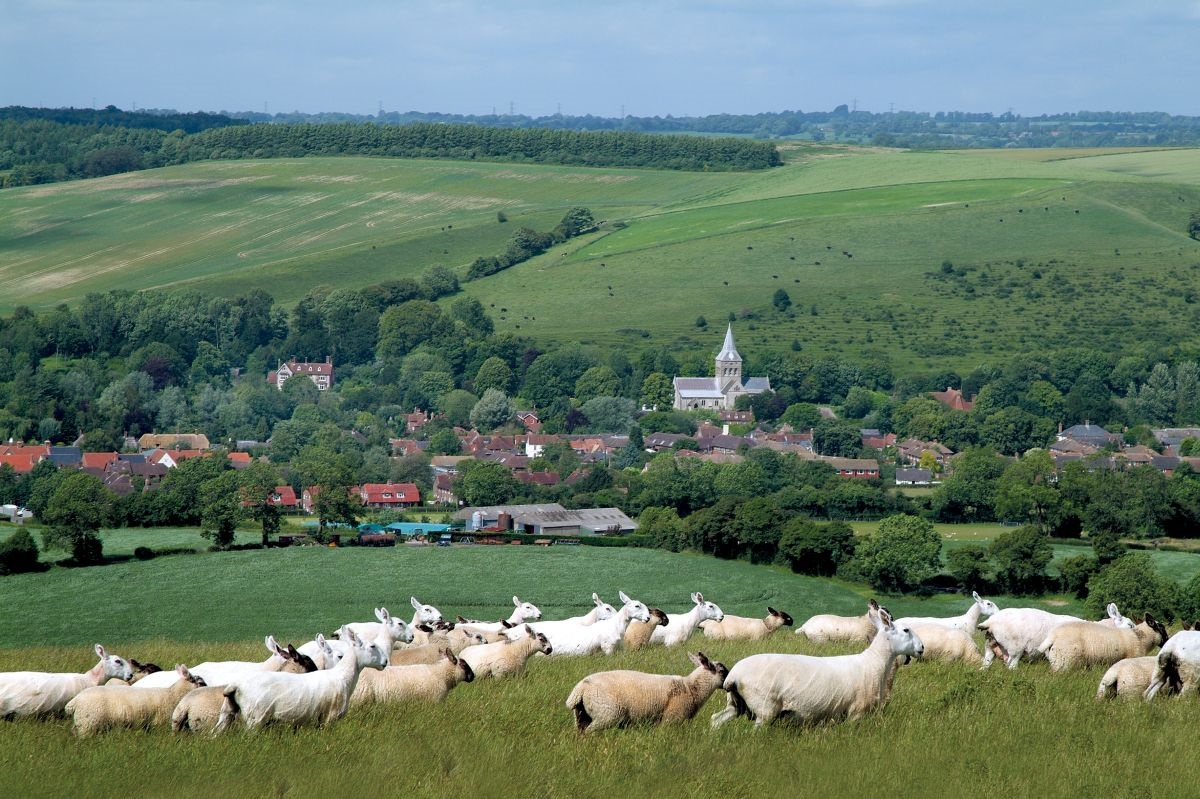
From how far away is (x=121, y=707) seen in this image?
56.9ft

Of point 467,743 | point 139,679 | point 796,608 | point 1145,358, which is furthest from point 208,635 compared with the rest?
point 1145,358

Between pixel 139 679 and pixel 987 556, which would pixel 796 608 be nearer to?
pixel 987 556

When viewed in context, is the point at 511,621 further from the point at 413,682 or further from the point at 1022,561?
the point at 1022,561

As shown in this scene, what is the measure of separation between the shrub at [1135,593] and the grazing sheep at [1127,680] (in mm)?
27979

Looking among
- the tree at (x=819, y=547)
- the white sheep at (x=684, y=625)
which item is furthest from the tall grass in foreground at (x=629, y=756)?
the tree at (x=819, y=547)

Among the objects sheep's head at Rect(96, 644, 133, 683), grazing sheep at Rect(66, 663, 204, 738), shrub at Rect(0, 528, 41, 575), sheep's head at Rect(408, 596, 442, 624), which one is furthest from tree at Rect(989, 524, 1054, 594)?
grazing sheep at Rect(66, 663, 204, 738)

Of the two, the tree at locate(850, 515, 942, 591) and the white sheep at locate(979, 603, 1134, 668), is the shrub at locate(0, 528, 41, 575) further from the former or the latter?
the white sheep at locate(979, 603, 1134, 668)

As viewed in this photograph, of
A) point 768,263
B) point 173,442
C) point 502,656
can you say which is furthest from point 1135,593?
point 768,263

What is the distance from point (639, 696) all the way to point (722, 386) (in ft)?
414

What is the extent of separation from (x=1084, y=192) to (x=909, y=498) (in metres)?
111

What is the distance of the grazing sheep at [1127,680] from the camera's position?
62.5ft

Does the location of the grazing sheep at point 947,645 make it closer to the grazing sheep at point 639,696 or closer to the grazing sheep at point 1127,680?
the grazing sheep at point 1127,680

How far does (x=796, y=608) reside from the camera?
52250mm

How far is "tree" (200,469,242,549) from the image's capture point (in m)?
65.4
